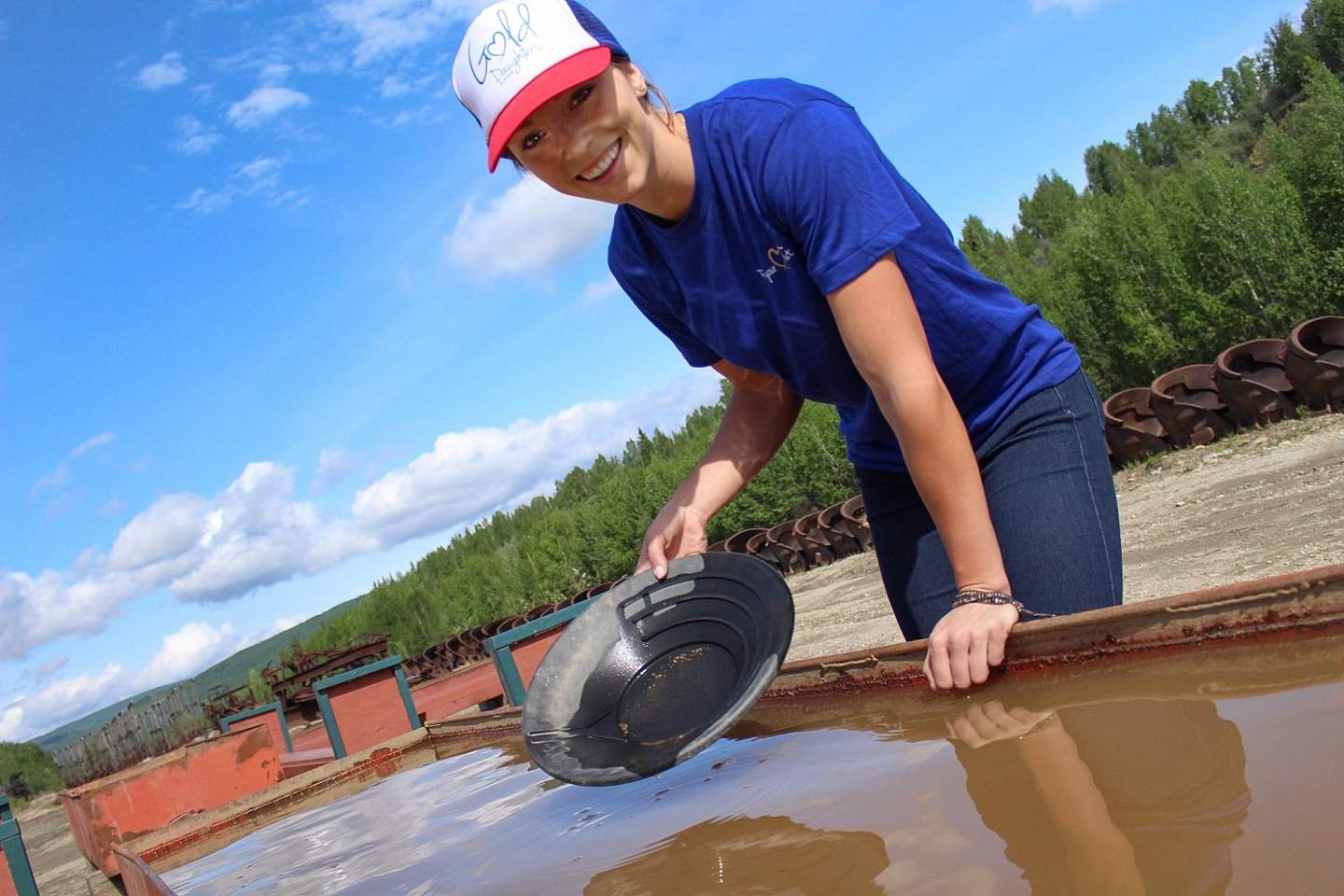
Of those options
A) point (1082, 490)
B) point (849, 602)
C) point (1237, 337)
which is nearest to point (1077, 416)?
point (1082, 490)

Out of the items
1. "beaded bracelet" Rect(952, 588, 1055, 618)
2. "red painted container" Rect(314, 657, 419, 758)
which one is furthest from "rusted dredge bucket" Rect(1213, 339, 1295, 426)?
"beaded bracelet" Rect(952, 588, 1055, 618)

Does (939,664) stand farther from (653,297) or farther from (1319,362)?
(1319,362)

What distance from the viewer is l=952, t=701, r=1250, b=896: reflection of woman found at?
0.92 meters

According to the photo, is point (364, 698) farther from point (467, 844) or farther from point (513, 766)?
point (467, 844)

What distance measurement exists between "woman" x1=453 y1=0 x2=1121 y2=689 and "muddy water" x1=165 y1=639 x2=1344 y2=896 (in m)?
0.22

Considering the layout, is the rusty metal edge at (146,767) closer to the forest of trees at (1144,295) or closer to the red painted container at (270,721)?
the red painted container at (270,721)

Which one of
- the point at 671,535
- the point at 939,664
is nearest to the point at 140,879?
the point at 671,535

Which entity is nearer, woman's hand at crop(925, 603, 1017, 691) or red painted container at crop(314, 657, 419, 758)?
woman's hand at crop(925, 603, 1017, 691)

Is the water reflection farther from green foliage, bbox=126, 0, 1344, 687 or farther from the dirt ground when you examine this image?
green foliage, bbox=126, 0, 1344, 687

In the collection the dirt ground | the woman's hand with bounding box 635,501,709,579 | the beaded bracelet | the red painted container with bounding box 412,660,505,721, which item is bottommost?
the dirt ground

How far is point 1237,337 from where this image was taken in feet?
80.9

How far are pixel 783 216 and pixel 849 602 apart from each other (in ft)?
34.2

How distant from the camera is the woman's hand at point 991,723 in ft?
4.77

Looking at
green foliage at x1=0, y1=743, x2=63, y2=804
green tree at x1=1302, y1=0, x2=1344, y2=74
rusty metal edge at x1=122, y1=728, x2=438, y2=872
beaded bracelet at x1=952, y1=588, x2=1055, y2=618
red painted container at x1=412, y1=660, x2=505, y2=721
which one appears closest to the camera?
beaded bracelet at x1=952, y1=588, x2=1055, y2=618
